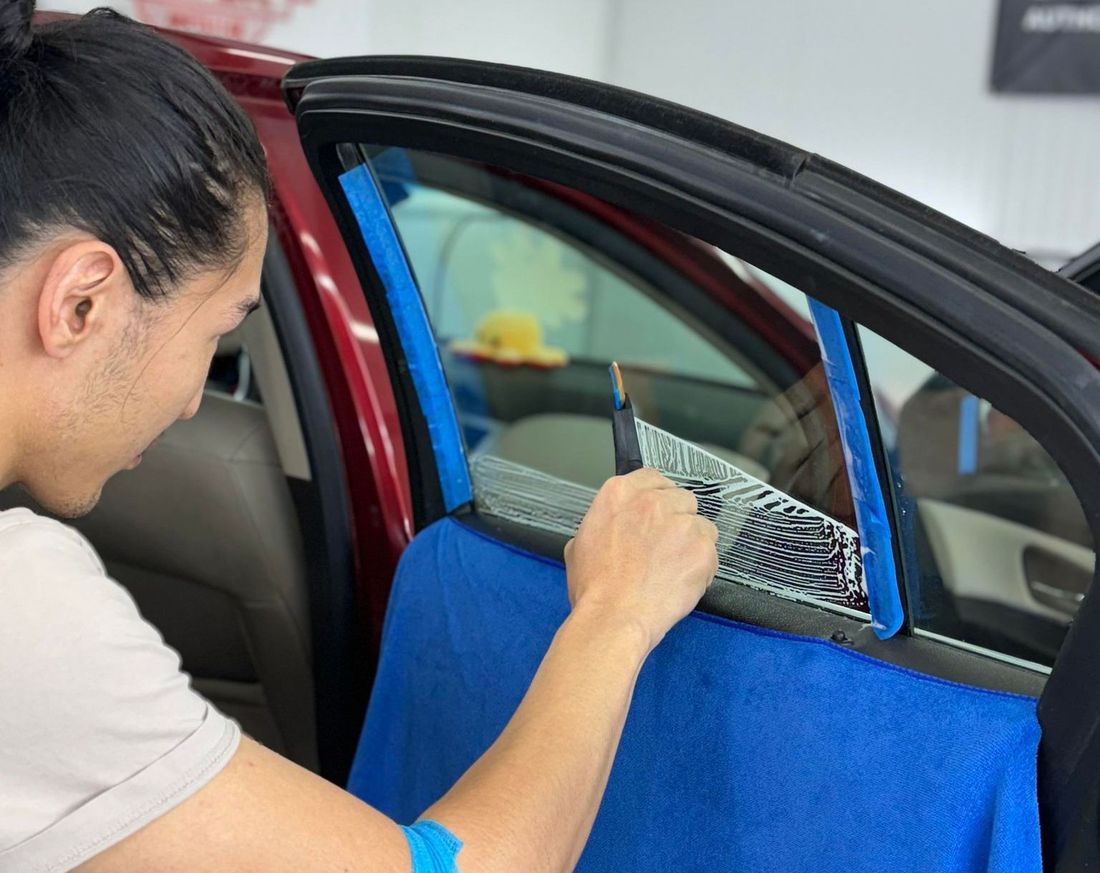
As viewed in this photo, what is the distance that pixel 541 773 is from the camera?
743 mm

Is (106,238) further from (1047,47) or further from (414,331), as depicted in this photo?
(1047,47)

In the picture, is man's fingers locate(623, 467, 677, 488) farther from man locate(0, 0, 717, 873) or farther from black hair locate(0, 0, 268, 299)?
black hair locate(0, 0, 268, 299)

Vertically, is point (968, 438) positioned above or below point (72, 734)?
below

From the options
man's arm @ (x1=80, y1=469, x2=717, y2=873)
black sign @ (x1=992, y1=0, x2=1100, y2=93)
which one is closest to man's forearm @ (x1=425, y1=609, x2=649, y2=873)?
man's arm @ (x1=80, y1=469, x2=717, y2=873)

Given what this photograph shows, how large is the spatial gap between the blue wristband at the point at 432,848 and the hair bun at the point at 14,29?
0.55 meters

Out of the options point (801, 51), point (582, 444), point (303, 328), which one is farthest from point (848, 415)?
point (801, 51)

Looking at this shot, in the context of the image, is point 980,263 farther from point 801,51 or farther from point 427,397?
point 801,51

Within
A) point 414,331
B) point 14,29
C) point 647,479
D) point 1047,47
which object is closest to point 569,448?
point 414,331

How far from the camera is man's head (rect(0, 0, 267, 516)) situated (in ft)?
2.32

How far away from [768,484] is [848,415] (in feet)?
0.38

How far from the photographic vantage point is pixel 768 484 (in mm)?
866

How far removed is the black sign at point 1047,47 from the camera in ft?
15.8

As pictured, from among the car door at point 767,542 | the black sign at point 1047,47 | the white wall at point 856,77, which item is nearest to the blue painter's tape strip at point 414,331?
the car door at point 767,542

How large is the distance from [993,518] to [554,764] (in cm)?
162
